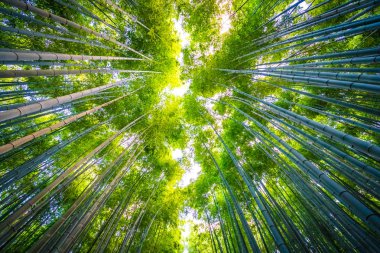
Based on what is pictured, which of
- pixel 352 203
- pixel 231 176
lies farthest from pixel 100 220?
pixel 352 203

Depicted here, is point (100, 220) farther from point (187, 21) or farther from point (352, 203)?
point (187, 21)

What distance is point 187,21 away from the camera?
6.25 metres

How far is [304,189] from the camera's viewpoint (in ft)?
9.53

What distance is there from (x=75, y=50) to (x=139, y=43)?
1862 millimetres

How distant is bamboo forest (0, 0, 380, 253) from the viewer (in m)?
3.72

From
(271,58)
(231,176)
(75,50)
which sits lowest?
(231,176)

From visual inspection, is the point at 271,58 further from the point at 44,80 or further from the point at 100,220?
the point at 100,220

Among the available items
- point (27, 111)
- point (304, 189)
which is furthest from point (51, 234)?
point (304, 189)

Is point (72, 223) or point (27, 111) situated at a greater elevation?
point (27, 111)

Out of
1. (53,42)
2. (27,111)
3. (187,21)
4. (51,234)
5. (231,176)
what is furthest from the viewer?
(187,21)

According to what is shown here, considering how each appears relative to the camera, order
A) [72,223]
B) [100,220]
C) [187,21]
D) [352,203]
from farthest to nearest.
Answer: [187,21] < [100,220] < [72,223] < [352,203]

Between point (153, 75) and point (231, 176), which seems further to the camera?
point (153, 75)

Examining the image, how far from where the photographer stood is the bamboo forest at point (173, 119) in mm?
3721

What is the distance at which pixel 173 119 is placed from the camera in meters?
6.88
